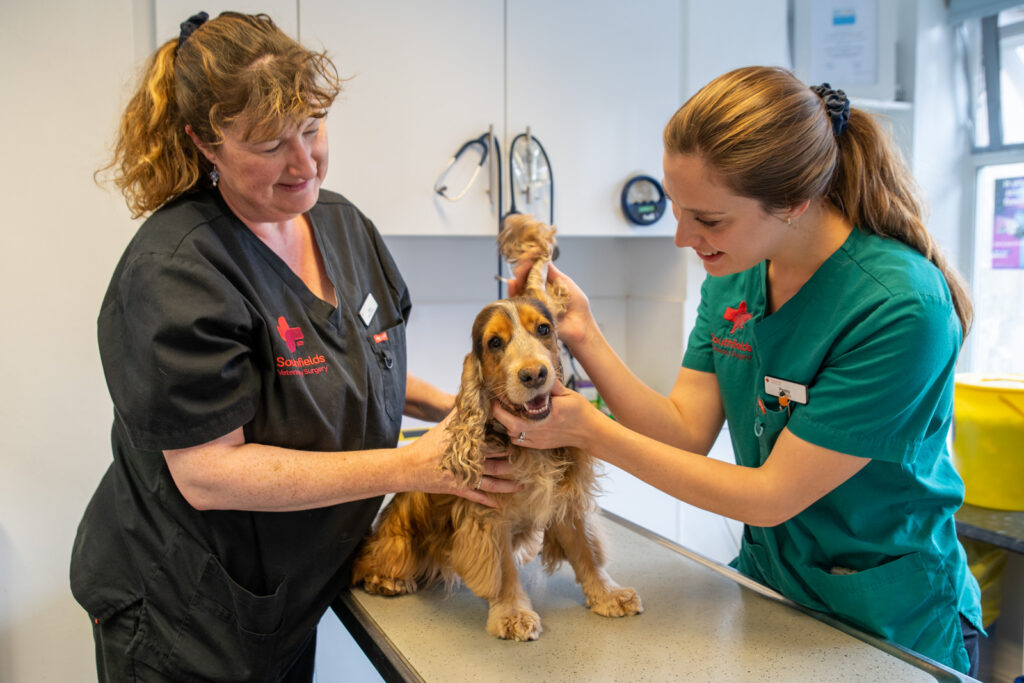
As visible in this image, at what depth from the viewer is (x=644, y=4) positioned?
3.06 metres

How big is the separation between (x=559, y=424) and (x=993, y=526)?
5.57 feet

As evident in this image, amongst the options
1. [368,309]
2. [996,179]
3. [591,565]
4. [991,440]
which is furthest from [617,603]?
[996,179]

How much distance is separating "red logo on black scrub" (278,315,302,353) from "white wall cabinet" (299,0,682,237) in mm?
1383

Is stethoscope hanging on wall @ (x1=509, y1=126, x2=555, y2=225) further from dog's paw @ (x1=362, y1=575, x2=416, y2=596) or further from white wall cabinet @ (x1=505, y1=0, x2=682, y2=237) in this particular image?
dog's paw @ (x1=362, y1=575, x2=416, y2=596)

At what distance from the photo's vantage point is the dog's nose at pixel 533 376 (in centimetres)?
128

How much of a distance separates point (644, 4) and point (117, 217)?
7.04 ft

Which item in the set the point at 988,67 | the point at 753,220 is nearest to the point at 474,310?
the point at 753,220

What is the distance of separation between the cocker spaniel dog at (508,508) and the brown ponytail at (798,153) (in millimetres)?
419

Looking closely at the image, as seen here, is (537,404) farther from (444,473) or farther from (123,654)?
(123,654)

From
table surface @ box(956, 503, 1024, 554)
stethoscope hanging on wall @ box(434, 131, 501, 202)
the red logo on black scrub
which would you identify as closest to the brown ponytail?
the red logo on black scrub

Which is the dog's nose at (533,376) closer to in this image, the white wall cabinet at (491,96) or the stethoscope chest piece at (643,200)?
the white wall cabinet at (491,96)

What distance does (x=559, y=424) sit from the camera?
4.35 feet

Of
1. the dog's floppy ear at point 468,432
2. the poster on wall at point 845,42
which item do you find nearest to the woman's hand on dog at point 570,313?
the dog's floppy ear at point 468,432

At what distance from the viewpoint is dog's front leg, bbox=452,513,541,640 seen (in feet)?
4.61
